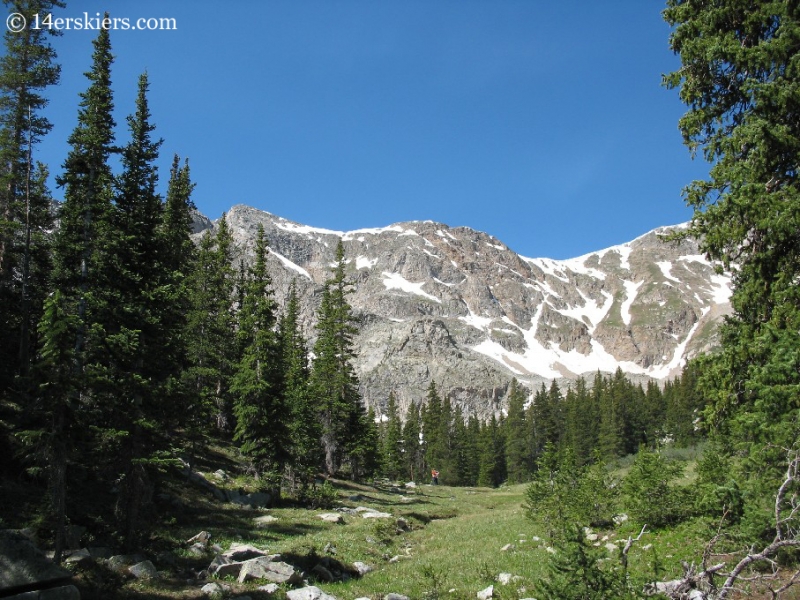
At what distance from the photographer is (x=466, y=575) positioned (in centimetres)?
1622

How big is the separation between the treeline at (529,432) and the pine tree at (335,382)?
36.5m

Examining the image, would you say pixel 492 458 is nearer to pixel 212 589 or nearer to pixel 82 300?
pixel 82 300

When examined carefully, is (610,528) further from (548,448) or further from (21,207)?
(21,207)

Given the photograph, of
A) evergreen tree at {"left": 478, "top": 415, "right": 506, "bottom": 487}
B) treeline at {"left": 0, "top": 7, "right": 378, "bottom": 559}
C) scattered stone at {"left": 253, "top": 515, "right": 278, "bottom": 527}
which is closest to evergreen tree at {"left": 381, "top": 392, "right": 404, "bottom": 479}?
evergreen tree at {"left": 478, "top": 415, "right": 506, "bottom": 487}

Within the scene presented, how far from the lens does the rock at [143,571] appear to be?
13.3 m

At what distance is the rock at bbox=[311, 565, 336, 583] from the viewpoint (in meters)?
16.0

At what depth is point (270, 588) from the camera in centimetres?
1346

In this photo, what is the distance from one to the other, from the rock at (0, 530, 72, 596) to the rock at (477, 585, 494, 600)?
9856 millimetres

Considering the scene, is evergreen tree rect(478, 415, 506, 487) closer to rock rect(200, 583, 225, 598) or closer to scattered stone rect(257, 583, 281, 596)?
scattered stone rect(257, 583, 281, 596)

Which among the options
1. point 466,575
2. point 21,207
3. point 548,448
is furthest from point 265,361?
point 466,575

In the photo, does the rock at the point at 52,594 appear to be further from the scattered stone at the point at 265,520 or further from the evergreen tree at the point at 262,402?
the evergreen tree at the point at 262,402

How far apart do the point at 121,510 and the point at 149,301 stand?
7.26m

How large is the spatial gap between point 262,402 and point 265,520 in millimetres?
9250

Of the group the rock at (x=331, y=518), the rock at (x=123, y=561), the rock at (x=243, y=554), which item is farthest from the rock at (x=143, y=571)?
the rock at (x=331, y=518)
